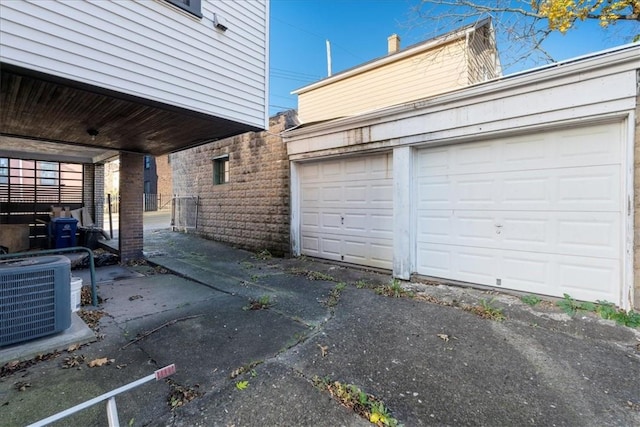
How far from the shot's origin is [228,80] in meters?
4.64

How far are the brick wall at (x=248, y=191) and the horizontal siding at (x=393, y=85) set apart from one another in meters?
2.44

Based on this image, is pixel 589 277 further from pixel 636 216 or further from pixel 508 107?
pixel 508 107

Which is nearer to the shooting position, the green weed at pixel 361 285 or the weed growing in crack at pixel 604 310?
the weed growing in crack at pixel 604 310

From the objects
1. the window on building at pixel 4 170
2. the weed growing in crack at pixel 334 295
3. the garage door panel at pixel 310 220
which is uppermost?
the window on building at pixel 4 170

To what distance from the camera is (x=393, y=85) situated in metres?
10.6

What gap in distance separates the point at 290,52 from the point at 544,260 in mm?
21762

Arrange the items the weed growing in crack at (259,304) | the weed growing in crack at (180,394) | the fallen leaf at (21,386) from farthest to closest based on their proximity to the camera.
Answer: the weed growing in crack at (259,304), the fallen leaf at (21,386), the weed growing in crack at (180,394)

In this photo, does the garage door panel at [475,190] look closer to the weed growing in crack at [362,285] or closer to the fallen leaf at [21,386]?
the weed growing in crack at [362,285]

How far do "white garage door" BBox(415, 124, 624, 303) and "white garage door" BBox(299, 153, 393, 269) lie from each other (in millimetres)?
716

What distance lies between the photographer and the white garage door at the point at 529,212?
13.2 feet

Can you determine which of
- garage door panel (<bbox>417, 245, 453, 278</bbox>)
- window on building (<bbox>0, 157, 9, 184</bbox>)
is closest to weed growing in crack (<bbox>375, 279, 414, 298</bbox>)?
garage door panel (<bbox>417, 245, 453, 278</bbox>)

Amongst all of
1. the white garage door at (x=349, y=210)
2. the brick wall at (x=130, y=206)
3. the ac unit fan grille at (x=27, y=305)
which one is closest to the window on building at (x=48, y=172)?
the brick wall at (x=130, y=206)

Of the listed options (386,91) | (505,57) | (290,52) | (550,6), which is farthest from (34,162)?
(290,52)

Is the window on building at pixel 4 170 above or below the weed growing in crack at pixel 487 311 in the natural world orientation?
above
